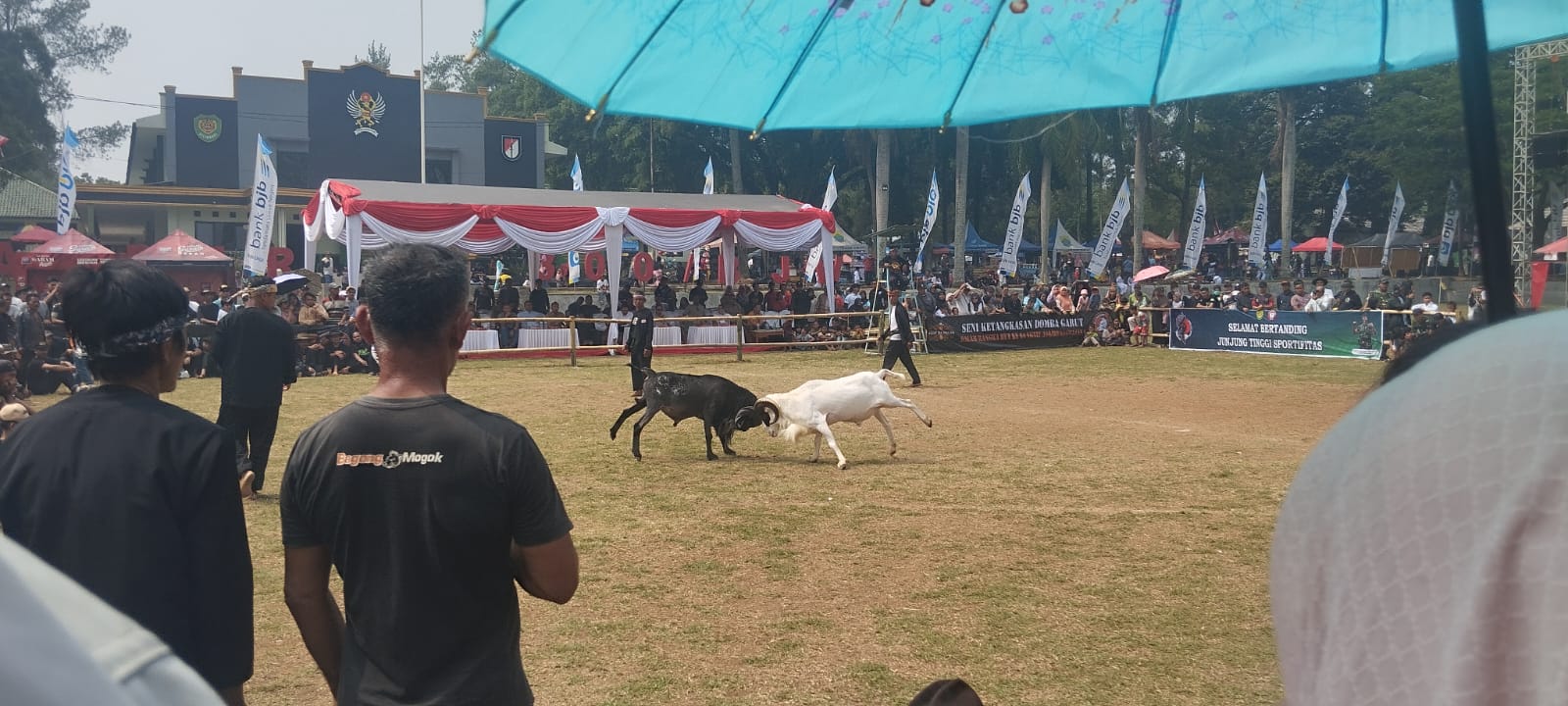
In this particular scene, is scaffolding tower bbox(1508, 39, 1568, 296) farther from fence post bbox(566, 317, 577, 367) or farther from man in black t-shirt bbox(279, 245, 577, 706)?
man in black t-shirt bbox(279, 245, 577, 706)

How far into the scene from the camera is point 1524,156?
25.8 m

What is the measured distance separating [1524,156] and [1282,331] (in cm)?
664

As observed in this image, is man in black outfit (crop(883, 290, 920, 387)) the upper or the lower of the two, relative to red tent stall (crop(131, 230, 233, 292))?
lower

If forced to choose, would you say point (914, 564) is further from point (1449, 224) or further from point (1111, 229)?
point (1449, 224)

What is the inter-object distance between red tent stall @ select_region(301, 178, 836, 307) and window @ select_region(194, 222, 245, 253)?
813 inches

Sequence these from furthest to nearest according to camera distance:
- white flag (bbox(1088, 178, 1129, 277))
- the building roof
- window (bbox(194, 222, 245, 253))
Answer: the building roof → window (bbox(194, 222, 245, 253)) → white flag (bbox(1088, 178, 1129, 277))

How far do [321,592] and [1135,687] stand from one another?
12.5 feet

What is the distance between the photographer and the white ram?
1191 cm

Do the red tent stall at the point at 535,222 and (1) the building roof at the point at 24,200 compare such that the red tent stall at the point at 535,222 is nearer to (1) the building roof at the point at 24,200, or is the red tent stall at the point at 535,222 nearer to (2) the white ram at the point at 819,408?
(2) the white ram at the point at 819,408

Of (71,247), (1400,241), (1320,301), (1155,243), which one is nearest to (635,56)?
(1320,301)

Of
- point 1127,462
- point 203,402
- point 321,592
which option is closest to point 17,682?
point 321,592

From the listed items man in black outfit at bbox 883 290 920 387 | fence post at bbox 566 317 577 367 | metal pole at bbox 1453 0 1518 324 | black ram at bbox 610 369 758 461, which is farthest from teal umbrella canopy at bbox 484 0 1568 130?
fence post at bbox 566 317 577 367

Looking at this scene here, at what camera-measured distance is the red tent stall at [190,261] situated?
3447 cm

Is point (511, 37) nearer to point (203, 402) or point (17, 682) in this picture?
point (17, 682)
